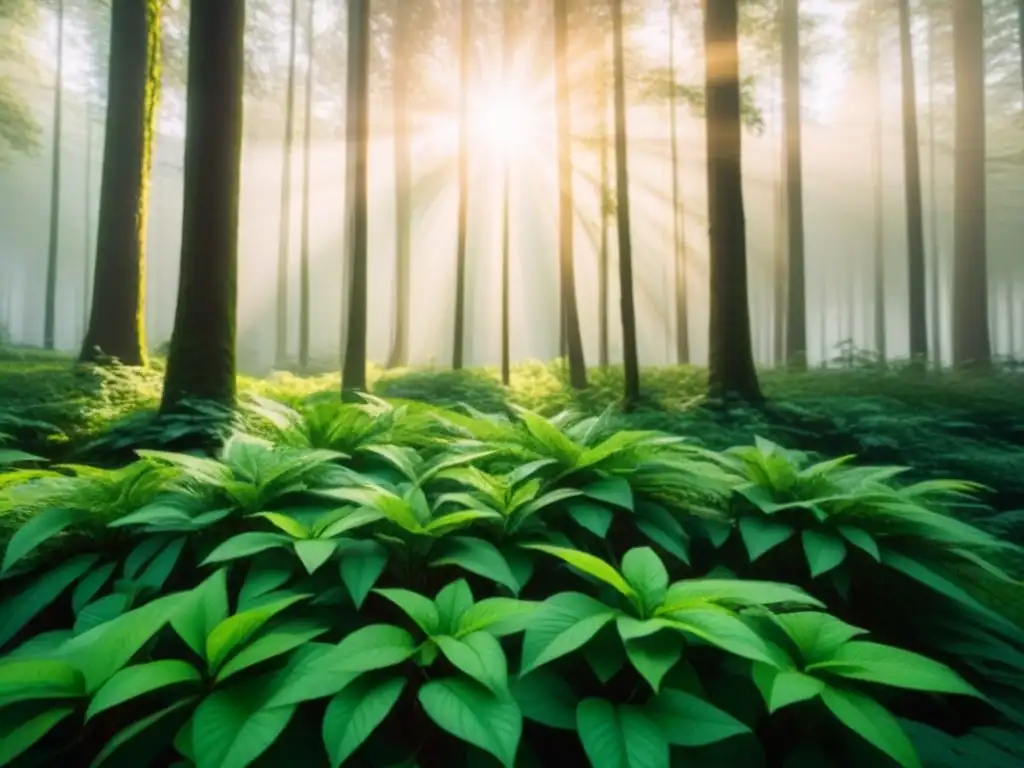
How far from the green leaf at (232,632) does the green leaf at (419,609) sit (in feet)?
0.87

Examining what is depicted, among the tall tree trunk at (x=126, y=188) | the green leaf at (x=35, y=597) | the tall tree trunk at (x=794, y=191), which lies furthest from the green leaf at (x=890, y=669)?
the tall tree trunk at (x=794, y=191)

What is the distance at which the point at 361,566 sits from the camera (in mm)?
2145

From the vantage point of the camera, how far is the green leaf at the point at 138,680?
155cm

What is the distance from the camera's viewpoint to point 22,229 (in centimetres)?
5706

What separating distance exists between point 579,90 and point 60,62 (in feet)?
83.3

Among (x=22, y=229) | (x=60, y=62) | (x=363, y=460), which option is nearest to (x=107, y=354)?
(x=363, y=460)

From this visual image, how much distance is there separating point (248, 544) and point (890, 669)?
2.01 metres

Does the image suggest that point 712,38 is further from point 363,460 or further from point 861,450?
point 363,460

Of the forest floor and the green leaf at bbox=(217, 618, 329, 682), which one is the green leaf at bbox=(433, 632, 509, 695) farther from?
the forest floor

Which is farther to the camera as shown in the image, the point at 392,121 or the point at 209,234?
the point at 392,121

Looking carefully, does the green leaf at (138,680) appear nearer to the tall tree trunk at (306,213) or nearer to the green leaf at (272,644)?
the green leaf at (272,644)

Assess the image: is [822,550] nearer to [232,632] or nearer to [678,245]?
[232,632]

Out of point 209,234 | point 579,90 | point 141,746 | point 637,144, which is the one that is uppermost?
point 637,144

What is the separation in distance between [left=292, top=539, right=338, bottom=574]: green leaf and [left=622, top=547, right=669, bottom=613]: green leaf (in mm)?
966
